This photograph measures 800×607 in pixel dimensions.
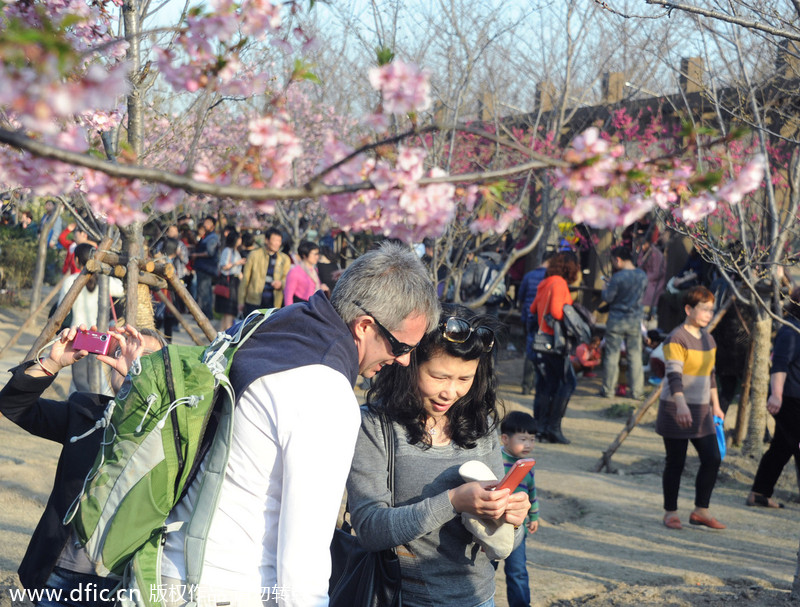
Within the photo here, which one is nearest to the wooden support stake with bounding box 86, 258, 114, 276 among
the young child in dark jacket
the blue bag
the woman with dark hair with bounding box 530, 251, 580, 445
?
the young child in dark jacket

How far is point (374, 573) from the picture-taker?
249 centimetres

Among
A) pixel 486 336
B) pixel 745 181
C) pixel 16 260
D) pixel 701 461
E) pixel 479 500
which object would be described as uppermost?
pixel 745 181

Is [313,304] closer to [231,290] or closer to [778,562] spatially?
[778,562]

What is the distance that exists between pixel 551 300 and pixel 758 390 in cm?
221

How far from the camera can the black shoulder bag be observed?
8.09ft

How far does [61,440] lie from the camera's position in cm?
273

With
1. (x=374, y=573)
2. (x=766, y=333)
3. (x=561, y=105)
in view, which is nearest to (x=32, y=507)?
(x=374, y=573)

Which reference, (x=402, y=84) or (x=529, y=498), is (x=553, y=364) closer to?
(x=529, y=498)

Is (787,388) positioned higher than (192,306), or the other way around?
(192,306)

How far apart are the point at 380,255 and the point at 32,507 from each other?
449cm

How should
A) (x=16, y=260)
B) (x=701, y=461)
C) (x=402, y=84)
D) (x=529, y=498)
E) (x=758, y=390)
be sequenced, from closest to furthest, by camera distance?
(x=402, y=84)
(x=529, y=498)
(x=701, y=461)
(x=758, y=390)
(x=16, y=260)

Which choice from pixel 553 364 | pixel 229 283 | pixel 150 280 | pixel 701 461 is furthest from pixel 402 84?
pixel 229 283

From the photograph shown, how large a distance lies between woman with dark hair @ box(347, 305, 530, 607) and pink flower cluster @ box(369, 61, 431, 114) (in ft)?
3.20

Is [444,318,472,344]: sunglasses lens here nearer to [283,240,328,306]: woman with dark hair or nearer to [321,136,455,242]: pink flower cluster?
[321,136,455,242]: pink flower cluster
